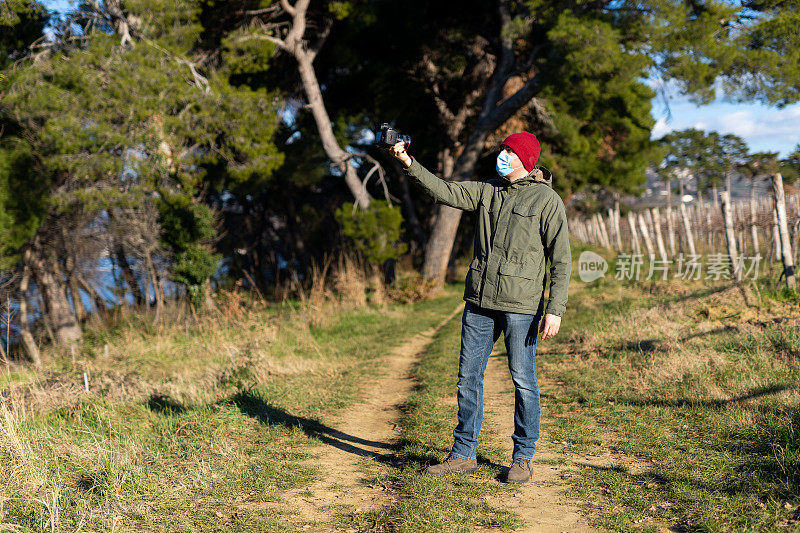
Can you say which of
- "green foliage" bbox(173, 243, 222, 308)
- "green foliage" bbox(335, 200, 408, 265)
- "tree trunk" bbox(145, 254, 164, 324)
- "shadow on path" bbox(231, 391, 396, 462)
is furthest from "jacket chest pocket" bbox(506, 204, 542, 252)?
"green foliage" bbox(173, 243, 222, 308)

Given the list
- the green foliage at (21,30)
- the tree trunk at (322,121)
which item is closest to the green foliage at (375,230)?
the tree trunk at (322,121)

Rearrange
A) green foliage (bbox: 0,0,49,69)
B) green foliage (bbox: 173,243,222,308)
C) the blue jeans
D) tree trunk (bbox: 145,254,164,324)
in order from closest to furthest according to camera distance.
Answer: the blue jeans → green foliage (bbox: 0,0,49,69) → tree trunk (bbox: 145,254,164,324) → green foliage (bbox: 173,243,222,308)

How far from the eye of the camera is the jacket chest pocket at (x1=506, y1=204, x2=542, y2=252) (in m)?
3.84

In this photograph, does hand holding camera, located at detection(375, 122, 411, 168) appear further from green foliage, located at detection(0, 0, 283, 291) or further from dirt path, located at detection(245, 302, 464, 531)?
green foliage, located at detection(0, 0, 283, 291)

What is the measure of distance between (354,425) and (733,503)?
3.18 meters

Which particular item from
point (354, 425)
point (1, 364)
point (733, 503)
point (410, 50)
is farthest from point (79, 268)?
point (733, 503)

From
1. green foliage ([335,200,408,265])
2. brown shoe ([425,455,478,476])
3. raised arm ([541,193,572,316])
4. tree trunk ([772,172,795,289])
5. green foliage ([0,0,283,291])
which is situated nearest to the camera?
raised arm ([541,193,572,316])

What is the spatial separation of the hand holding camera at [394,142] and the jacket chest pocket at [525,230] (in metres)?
0.78

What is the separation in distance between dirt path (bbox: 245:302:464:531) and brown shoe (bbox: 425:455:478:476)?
1.08ft

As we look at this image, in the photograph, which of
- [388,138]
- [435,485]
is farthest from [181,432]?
[388,138]

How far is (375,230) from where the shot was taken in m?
15.4

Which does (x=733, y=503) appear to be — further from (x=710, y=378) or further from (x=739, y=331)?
(x=739, y=331)

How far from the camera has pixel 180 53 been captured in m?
14.6

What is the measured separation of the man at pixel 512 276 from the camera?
150 inches
